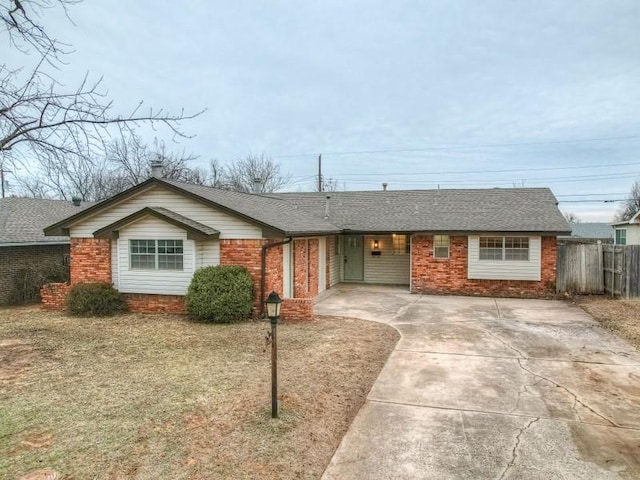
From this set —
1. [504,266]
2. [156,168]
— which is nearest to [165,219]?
[156,168]

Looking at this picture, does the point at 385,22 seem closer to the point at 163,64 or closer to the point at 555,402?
the point at 163,64

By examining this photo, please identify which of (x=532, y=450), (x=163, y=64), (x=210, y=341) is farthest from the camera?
(x=210, y=341)

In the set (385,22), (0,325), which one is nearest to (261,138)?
(385,22)

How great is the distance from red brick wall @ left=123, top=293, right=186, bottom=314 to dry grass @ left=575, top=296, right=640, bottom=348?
9958mm

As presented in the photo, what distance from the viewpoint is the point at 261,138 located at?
27.0 metres

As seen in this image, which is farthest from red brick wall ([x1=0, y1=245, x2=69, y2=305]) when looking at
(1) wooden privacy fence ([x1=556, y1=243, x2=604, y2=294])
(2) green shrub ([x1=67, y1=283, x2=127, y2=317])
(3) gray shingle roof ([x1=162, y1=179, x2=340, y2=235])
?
(1) wooden privacy fence ([x1=556, y1=243, x2=604, y2=294])

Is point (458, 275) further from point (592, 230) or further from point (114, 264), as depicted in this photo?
point (592, 230)

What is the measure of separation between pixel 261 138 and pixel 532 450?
82.0 feet

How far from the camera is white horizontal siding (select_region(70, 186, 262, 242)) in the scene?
1075cm

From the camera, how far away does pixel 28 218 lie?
51.0 feet

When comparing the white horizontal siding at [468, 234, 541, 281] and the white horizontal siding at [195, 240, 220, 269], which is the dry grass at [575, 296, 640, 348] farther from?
the white horizontal siding at [195, 240, 220, 269]

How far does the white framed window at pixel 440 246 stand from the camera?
1502 centimetres

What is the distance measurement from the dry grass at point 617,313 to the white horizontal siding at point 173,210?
819cm

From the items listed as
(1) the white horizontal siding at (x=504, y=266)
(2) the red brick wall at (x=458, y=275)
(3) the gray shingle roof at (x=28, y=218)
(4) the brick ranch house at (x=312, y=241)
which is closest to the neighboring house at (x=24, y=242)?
(3) the gray shingle roof at (x=28, y=218)
